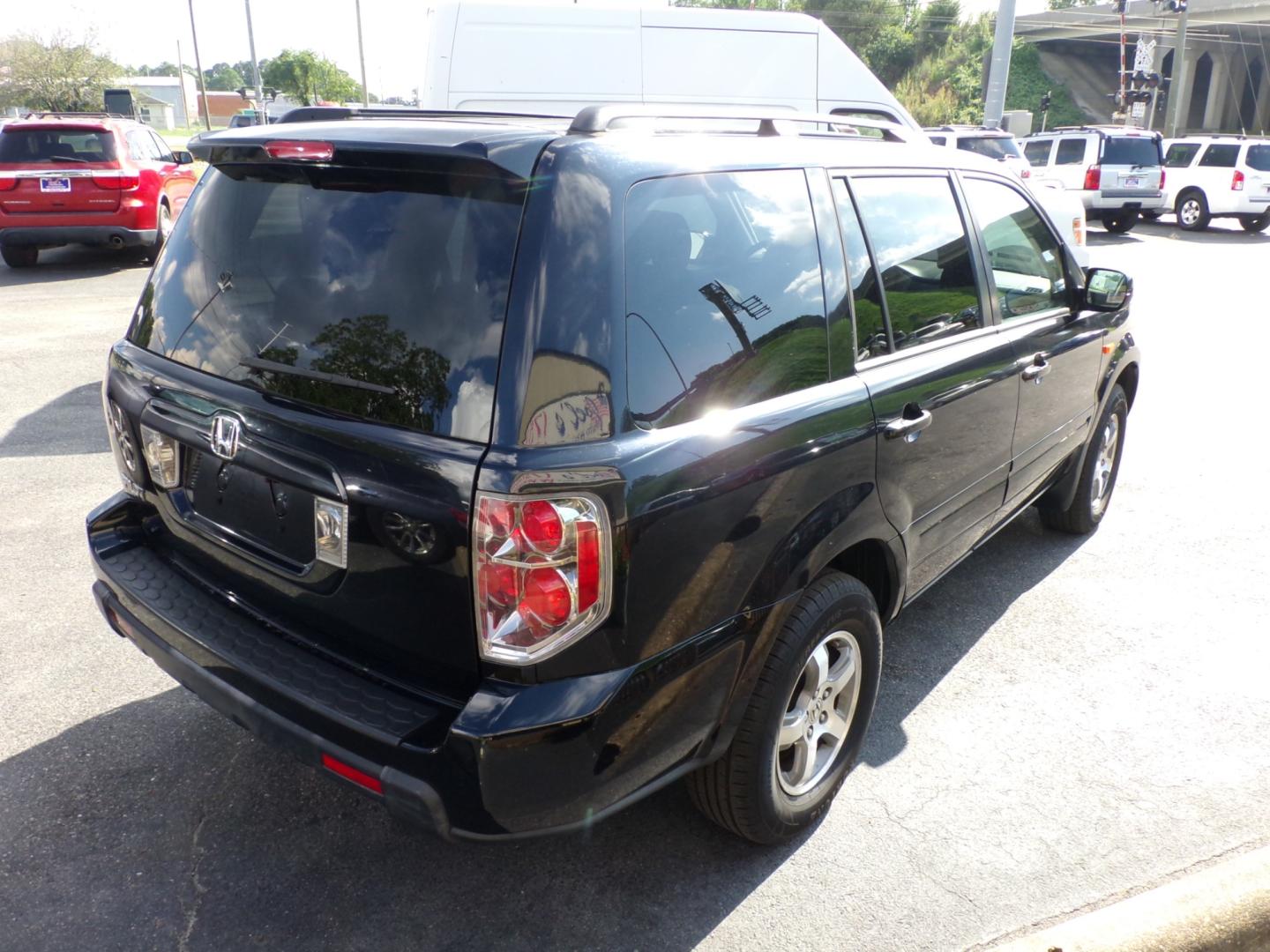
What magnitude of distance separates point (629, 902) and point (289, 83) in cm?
8456

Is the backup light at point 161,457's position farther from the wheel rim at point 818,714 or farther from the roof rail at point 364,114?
the wheel rim at point 818,714

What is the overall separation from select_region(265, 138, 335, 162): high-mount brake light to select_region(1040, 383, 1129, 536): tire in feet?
12.3

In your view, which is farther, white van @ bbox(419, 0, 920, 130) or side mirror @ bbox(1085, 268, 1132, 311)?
white van @ bbox(419, 0, 920, 130)

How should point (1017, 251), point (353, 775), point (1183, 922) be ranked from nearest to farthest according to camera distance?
point (353, 775), point (1183, 922), point (1017, 251)

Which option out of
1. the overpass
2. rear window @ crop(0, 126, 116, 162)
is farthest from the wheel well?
the overpass

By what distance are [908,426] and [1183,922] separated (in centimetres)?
142

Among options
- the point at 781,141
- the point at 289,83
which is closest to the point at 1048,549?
the point at 781,141

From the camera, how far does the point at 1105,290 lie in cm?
426

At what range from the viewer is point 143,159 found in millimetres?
12898

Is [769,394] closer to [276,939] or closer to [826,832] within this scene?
[826,832]

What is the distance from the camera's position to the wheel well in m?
2.96

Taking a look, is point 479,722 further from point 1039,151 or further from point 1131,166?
Result: point 1039,151

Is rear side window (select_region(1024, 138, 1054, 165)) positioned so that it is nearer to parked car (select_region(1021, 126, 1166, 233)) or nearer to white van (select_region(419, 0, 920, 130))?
parked car (select_region(1021, 126, 1166, 233))

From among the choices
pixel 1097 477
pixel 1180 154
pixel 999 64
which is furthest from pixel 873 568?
pixel 1180 154
